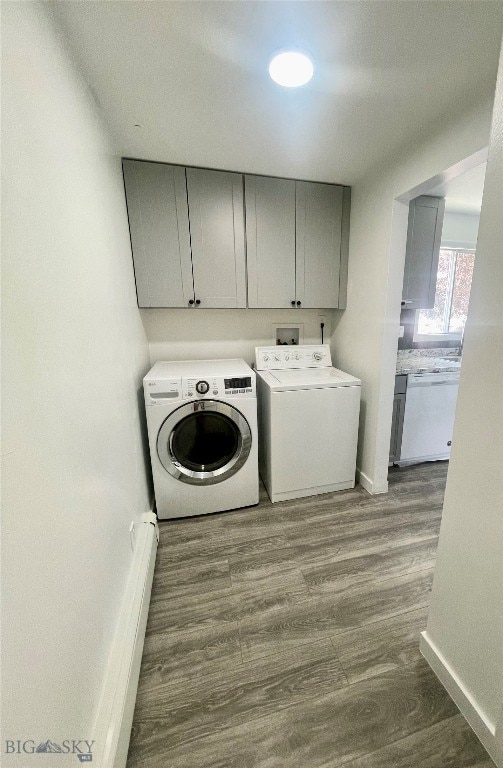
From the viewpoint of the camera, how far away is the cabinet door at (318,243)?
2047mm

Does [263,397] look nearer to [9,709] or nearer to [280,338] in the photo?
[280,338]

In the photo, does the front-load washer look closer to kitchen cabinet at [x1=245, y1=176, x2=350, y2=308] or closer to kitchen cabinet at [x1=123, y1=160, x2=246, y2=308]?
kitchen cabinet at [x1=123, y1=160, x2=246, y2=308]

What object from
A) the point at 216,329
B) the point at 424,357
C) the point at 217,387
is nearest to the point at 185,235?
the point at 216,329

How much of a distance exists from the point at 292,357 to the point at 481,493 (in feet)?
5.50

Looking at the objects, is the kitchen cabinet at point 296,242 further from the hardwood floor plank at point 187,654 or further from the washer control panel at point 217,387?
the hardwood floor plank at point 187,654

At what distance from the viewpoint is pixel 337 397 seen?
1.95 metres

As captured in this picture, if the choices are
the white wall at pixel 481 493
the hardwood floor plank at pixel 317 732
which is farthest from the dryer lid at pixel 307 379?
the hardwood floor plank at pixel 317 732

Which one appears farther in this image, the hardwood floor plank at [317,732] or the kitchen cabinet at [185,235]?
the kitchen cabinet at [185,235]

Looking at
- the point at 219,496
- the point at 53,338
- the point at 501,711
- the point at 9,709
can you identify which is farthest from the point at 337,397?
the point at 9,709

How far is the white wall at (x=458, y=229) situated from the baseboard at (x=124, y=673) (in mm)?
3769

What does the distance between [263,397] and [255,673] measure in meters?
1.45

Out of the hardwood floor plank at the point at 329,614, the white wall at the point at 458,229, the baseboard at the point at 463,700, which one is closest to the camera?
the baseboard at the point at 463,700

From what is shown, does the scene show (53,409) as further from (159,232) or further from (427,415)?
(427,415)

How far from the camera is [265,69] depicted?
42.7 inches
